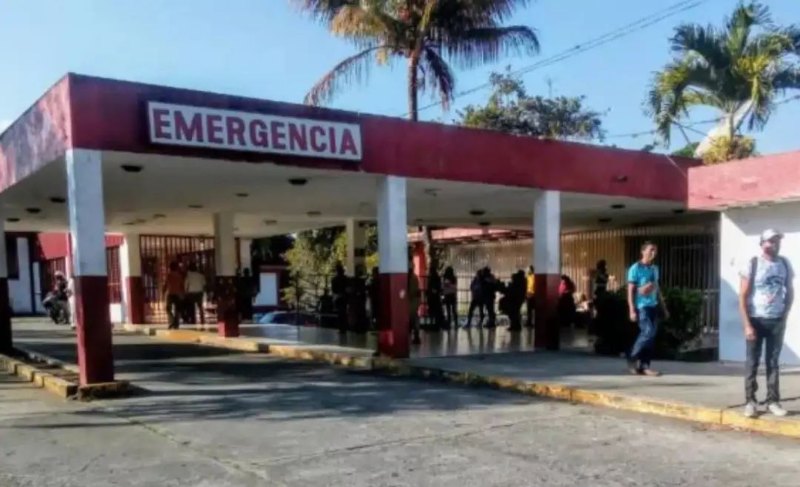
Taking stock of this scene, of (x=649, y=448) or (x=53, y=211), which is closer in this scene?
(x=649, y=448)

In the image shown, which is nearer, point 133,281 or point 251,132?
point 251,132

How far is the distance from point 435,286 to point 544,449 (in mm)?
11741

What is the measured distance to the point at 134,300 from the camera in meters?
21.8

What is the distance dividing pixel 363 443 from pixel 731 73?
13.1m

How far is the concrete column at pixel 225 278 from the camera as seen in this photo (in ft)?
55.5

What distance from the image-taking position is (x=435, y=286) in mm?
18016

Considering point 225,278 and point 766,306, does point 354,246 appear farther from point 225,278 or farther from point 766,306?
point 766,306

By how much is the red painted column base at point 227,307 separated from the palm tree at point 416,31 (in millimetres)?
5251

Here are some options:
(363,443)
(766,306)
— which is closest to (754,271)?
(766,306)

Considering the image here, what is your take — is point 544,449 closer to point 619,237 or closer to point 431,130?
point 431,130

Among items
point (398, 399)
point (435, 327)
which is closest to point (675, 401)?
point (398, 399)

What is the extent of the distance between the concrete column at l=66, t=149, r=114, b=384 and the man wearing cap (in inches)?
285

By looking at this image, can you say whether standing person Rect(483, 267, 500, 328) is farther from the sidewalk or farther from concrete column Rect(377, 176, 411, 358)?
concrete column Rect(377, 176, 411, 358)

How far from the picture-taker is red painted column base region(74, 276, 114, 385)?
9172 millimetres
